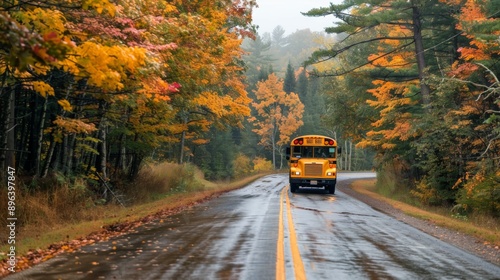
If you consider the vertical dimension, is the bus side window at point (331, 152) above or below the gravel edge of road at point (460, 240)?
above

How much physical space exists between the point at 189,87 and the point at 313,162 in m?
10.1

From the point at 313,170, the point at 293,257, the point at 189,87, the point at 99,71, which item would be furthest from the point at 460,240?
the point at 313,170

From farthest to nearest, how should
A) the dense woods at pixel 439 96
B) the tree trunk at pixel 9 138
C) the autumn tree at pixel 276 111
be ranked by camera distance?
the autumn tree at pixel 276 111 → the dense woods at pixel 439 96 → the tree trunk at pixel 9 138

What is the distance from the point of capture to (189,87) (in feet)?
59.7

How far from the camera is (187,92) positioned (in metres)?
18.3

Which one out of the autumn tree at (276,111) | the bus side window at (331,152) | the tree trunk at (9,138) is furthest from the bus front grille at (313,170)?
the autumn tree at (276,111)

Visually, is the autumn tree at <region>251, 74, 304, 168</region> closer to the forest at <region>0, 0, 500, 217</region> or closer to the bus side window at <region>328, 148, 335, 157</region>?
the forest at <region>0, 0, 500, 217</region>

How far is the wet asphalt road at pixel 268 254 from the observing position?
24.1 ft

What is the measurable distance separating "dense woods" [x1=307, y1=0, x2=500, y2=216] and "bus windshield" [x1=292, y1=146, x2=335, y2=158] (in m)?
3.94

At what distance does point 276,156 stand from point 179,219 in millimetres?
61577

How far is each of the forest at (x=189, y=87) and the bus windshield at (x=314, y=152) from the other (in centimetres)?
378

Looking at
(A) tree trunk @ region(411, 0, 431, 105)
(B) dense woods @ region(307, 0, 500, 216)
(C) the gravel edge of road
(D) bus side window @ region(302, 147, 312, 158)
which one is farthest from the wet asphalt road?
(A) tree trunk @ region(411, 0, 431, 105)

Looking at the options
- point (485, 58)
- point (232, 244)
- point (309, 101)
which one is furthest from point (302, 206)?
point (309, 101)

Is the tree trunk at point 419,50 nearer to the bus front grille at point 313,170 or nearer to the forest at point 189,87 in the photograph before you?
the forest at point 189,87
